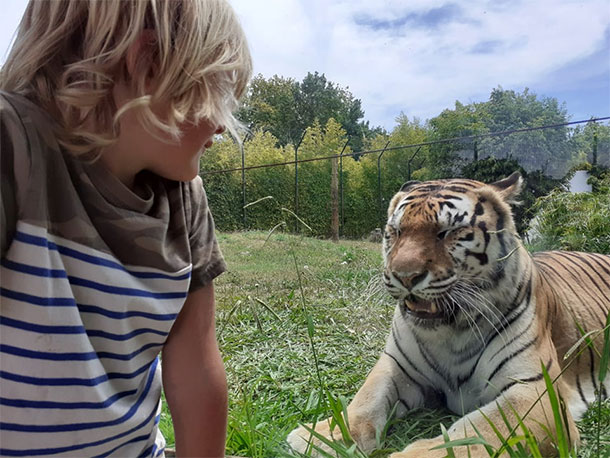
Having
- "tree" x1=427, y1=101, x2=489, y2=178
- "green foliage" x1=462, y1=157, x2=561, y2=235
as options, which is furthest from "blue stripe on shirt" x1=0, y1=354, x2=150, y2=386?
"tree" x1=427, y1=101, x2=489, y2=178

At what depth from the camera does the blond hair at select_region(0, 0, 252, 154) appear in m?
0.49

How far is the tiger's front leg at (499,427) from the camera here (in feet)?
2.70

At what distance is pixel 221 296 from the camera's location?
170 centimetres

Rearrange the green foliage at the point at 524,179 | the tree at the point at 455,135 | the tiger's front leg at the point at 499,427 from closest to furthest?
the tiger's front leg at the point at 499,427 → the green foliage at the point at 524,179 → the tree at the point at 455,135

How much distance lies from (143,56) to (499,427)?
0.81 m

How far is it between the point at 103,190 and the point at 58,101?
0.10 meters

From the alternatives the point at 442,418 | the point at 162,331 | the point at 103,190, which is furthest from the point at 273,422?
the point at 103,190

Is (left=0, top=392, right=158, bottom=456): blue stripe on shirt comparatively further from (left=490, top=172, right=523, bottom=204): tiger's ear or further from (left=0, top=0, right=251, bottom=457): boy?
(left=490, top=172, right=523, bottom=204): tiger's ear

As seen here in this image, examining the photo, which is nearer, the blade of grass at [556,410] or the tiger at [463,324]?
the blade of grass at [556,410]

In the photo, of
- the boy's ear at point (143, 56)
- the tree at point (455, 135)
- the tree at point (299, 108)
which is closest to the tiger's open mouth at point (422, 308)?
the tree at point (455, 135)

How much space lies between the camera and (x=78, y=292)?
1.68 feet

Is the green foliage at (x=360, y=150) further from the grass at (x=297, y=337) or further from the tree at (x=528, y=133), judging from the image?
the grass at (x=297, y=337)

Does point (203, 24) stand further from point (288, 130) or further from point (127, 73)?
point (288, 130)

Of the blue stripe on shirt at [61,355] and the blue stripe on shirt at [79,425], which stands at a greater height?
the blue stripe on shirt at [61,355]
